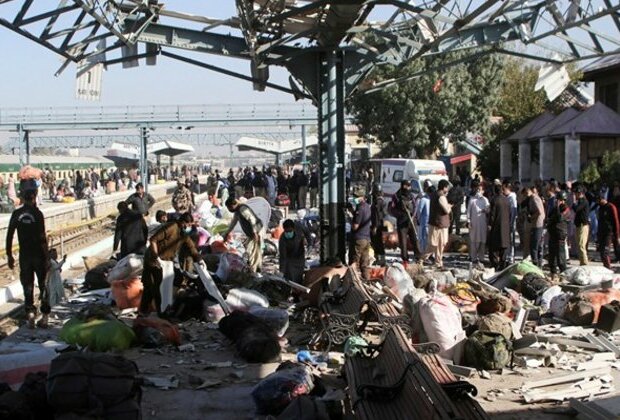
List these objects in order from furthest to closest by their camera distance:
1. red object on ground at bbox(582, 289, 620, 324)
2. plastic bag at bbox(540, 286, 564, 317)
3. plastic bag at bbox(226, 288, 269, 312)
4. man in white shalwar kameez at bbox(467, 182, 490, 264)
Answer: man in white shalwar kameez at bbox(467, 182, 490, 264) → plastic bag at bbox(540, 286, 564, 317) → plastic bag at bbox(226, 288, 269, 312) → red object on ground at bbox(582, 289, 620, 324)

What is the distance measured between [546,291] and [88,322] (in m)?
6.11

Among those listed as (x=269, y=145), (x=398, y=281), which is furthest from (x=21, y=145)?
(x=398, y=281)

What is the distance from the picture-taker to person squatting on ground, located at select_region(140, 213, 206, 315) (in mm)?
10258

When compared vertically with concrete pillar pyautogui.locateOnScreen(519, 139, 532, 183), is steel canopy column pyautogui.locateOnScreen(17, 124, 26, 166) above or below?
above

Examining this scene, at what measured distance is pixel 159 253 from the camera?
1031 cm

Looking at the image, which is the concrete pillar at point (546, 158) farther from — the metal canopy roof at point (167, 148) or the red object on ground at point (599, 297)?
the metal canopy roof at point (167, 148)

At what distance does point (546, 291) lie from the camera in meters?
10.8

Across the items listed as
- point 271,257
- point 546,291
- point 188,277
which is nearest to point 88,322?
point 188,277

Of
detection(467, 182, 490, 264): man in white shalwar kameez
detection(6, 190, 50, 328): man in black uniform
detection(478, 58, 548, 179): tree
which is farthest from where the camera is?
detection(478, 58, 548, 179): tree

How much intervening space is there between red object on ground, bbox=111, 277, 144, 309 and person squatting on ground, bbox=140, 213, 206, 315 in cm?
63

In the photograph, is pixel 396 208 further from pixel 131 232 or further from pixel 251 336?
pixel 251 336

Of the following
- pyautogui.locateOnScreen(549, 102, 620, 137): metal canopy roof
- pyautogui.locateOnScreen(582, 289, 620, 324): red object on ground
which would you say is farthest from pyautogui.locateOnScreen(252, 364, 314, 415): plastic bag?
pyautogui.locateOnScreen(549, 102, 620, 137): metal canopy roof

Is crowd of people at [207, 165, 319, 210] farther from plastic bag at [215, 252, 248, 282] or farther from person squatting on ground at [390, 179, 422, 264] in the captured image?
plastic bag at [215, 252, 248, 282]

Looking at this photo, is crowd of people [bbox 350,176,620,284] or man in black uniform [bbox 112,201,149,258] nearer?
man in black uniform [bbox 112,201,149,258]
